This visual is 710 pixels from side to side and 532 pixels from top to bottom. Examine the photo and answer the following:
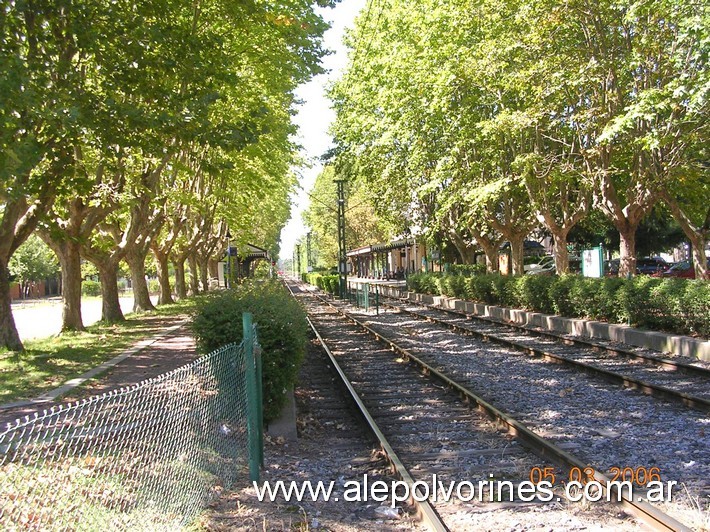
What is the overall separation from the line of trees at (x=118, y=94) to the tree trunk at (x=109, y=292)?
839 millimetres

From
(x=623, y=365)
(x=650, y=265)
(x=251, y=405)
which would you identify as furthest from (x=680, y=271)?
(x=251, y=405)

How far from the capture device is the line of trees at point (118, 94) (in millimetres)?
10250

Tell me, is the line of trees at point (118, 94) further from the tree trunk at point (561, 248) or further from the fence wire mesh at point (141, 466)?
the tree trunk at point (561, 248)

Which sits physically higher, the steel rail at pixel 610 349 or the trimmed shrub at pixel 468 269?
the trimmed shrub at pixel 468 269

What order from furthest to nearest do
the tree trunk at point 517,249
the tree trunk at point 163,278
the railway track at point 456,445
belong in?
1. the tree trunk at point 163,278
2. the tree trunk at point 517,249
3. the railway track at point 456,445

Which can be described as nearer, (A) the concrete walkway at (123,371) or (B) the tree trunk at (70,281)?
(A) the concrete walkway at (123,371)

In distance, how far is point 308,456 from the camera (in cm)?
700

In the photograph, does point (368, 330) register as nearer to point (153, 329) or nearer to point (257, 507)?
point (153, 329)

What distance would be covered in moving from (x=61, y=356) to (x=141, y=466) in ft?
32.1

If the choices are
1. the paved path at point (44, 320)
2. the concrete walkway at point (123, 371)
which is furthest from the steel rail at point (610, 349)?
the paved path at point (44, 320)

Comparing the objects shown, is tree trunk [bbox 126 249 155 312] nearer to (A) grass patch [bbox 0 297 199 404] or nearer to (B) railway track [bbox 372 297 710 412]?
(A) grass patch [bbox 0 297 199 404]

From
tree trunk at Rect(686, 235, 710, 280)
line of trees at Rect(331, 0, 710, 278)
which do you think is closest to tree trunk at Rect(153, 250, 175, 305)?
line of trees at Rect(331, 0, 710, 278)

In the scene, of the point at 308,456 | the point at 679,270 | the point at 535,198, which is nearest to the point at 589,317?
the point at 535,198

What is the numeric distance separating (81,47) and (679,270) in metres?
34.3
